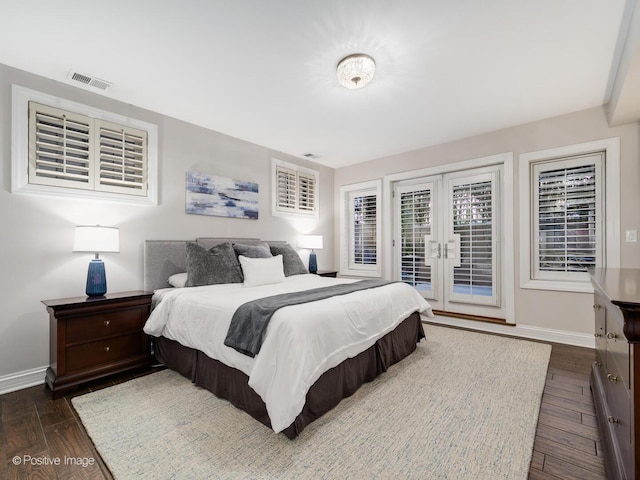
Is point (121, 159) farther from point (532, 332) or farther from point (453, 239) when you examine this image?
point (532, 332)

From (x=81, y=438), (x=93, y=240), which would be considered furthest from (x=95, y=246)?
(x=81, y=438)

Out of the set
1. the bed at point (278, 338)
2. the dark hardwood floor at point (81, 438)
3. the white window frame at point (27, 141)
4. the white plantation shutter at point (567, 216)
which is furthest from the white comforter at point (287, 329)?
the white plantation shutter at point (567, 216)

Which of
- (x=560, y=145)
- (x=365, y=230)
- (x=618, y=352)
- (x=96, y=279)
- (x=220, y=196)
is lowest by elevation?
(x=618, y=352)

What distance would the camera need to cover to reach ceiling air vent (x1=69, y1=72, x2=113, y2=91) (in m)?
2.58

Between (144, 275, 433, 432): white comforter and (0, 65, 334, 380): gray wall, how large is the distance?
31.9 inches

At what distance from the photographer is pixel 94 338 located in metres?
2.43

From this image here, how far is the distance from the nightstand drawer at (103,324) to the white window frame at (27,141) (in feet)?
3.74

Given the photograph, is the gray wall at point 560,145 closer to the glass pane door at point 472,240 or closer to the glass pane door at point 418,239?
the glass pane door at point 472,240

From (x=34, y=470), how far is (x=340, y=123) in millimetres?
3760

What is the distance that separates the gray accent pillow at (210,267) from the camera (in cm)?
296

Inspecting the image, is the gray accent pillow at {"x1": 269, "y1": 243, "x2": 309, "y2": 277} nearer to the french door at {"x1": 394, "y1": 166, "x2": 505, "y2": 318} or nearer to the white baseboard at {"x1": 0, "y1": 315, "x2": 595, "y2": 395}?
the french door at {"x1": 394, "y1": 166, "x2": 505, "y2": 318}

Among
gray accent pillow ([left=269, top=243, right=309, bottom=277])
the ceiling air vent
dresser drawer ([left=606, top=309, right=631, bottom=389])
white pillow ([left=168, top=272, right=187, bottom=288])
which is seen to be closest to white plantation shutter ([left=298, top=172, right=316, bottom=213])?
gray accent pillow ([left=269, top=243, right=309, bottom=277])

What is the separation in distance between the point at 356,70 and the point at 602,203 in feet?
10.0

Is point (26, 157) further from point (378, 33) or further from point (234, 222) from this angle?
point (378, 33)
